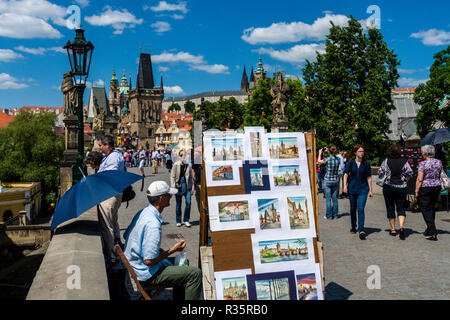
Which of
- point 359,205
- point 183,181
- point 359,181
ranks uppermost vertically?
point 183,181

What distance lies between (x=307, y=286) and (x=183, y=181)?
22.7 feet

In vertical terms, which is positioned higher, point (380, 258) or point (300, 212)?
point (300, 212)

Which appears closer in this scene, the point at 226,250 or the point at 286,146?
Answer: the point at 226,250

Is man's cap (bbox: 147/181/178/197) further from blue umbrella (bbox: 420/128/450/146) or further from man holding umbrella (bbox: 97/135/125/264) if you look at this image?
blue umbrella (bbox: 420/128/450/146)

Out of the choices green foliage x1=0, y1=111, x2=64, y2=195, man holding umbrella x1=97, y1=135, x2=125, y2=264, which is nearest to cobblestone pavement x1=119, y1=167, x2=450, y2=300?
man holding umbrella x1=97, y1=135, x2=125, y2=264

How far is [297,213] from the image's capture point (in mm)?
4469

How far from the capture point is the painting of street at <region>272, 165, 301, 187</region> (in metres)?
4.47

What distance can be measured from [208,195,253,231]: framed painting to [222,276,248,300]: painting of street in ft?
1.67

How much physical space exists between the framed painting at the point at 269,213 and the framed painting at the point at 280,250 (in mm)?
70

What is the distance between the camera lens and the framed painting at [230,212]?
14.0ft

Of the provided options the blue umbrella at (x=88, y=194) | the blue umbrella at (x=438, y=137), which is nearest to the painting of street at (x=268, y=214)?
the blue umbrella at (x=88, y=194)

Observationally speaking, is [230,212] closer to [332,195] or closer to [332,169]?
[332,195]

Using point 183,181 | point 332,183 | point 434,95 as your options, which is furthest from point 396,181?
point 434,95
